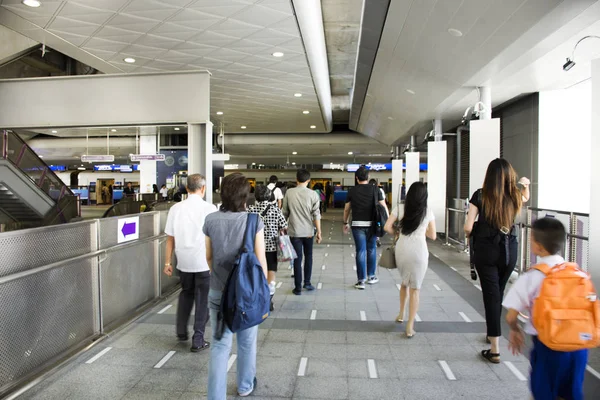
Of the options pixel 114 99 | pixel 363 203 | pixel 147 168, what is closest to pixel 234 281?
pixel 363 203

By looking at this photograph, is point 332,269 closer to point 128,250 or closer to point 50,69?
point 128,250

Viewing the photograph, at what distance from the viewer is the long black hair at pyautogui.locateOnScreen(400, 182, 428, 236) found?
4.07m

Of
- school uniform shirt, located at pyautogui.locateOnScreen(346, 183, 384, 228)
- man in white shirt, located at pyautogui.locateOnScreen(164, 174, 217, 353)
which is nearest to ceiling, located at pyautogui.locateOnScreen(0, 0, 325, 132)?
school uniform shirt, located at pyautogui.locateOnScreen(346, 183, 384, 228)

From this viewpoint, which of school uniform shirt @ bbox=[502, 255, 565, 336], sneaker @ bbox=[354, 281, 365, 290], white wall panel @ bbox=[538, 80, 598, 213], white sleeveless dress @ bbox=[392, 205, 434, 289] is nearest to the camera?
school uniform shirt @ bbox=[502, 255, 565, 336]

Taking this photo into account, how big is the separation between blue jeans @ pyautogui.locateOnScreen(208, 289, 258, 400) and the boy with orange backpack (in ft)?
5.32

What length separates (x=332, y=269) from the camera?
780 cm

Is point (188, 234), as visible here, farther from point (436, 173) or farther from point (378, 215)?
point (436, 173)

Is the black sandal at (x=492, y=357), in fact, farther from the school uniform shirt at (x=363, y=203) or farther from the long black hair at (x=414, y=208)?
the school uniform shirt at (x=363, y=203)

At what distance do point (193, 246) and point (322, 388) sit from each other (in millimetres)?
1620

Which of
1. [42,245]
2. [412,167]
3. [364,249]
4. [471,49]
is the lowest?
[364,249]

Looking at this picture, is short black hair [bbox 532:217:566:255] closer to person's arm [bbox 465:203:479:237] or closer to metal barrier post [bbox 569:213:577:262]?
person's arm [bbox 465:203:479:237]

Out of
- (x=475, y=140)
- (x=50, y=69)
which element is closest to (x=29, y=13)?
(x=475, y=140)

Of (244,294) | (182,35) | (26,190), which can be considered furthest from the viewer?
(26,190)

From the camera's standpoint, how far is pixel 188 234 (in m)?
3.81
